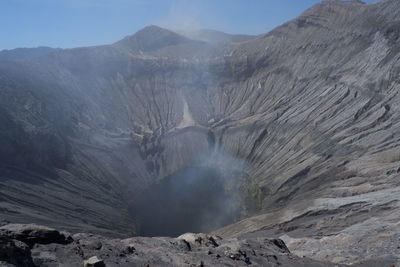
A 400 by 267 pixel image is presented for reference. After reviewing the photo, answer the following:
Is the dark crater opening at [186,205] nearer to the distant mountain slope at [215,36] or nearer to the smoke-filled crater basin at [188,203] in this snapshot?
the smoke-filled crater basin at [188,203]

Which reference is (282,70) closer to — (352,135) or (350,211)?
(352,135)

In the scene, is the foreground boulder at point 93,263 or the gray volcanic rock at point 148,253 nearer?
the foreground boulder at point 93,263

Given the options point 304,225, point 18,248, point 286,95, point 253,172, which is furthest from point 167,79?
point 18,248

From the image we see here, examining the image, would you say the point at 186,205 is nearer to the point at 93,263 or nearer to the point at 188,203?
the point at 188,203

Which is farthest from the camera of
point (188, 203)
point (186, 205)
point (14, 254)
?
point (188, 203)

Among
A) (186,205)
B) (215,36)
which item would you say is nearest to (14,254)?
(186,205)

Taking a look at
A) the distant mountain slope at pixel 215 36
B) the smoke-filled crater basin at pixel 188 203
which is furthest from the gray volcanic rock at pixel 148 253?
the distant mountain slope at pixel 215 36

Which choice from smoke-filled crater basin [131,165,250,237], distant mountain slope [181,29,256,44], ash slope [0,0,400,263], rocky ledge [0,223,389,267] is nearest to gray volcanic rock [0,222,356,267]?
rocky ledge [0,223,389,267]
